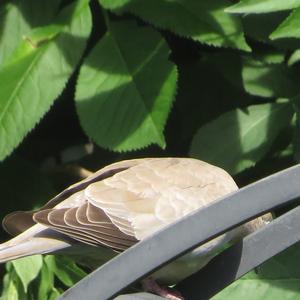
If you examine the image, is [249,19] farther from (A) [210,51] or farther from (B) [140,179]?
(B) [140,179]

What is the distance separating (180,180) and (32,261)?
46cm

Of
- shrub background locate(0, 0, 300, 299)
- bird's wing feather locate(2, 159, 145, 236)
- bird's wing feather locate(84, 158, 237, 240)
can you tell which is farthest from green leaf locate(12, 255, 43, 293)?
bird's wing feather locate(84, 158, 237, 240)

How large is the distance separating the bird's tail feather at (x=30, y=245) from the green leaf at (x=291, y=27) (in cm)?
68

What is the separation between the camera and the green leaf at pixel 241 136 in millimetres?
3203

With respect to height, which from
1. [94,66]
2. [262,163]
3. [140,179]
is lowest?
[262,163]

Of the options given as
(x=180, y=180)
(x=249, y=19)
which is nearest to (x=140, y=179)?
(x=180, y=180)

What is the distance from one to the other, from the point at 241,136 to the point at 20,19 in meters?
0.68

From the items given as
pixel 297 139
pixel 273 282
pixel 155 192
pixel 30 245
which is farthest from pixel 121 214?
pixel 297 139

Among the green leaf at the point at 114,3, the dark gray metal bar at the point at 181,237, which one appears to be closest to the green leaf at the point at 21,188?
the green leaf at the point at 114,3

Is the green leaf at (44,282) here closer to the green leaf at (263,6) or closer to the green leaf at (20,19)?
the green leaf at (20,19)

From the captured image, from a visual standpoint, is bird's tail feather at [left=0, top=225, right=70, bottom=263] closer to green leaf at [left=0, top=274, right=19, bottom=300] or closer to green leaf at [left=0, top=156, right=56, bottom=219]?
green leaf at [left=0, top=274, right=19, bottom=300]

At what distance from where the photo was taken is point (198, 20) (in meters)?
3.06

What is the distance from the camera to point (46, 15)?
3.25 m

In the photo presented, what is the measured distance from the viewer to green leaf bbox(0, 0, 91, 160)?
3086mm
